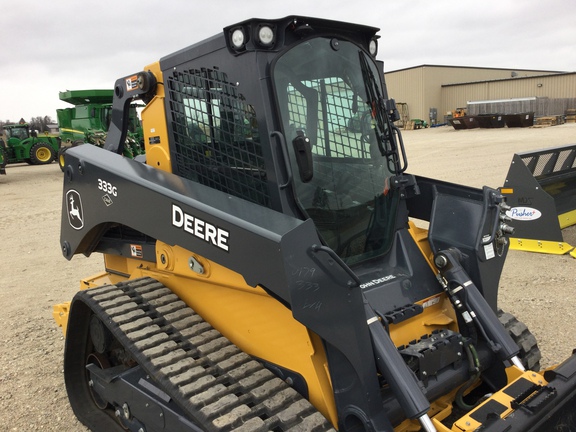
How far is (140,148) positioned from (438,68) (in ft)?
124

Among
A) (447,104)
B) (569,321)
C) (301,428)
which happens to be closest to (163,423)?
(301,428)

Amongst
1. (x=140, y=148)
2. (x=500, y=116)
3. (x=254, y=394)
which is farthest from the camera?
(x=500, y=116)

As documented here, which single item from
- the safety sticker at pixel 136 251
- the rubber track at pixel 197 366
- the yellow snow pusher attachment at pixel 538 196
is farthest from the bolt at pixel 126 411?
the yellow snow pusher attachment at pixel 538 196

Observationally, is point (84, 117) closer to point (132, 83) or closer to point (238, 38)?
point (132, 83)

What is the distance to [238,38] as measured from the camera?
244 centimetres

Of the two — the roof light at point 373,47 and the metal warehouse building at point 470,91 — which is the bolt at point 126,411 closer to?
the roof light at point 373,47

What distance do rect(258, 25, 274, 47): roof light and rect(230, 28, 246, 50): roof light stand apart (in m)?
0.08

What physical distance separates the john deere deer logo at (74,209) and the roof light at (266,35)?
160 cm

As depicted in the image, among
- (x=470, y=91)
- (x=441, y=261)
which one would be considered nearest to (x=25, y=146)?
(x=441, y=261)

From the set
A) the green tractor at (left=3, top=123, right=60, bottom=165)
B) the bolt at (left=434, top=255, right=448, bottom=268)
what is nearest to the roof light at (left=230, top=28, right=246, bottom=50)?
the bolt at (left=434, top=255, right=448, bottom=268)

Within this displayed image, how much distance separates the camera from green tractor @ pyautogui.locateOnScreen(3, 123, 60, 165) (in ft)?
69.5

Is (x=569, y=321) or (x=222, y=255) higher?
(x=222, y=255)

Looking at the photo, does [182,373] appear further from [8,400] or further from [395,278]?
[8,400]

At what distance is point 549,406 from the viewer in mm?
2260
